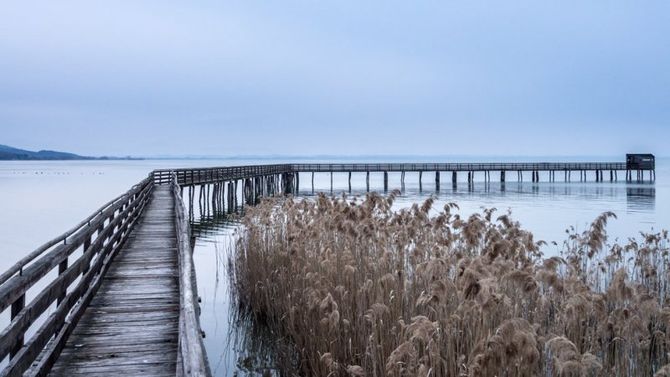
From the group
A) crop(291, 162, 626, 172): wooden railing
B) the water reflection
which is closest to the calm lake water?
the water reflection

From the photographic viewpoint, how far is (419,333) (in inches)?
179

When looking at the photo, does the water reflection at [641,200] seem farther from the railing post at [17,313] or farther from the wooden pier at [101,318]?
the railing post at [17,313]

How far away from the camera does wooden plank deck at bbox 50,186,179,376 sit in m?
5.77

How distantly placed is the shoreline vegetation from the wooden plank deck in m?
1.74

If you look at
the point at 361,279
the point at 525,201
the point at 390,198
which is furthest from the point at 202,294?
the point at 525,201

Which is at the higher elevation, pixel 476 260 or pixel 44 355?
pixel 476 260

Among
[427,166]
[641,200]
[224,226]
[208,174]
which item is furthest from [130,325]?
[427,166]

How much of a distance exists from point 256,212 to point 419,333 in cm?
1231

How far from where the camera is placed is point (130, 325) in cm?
711

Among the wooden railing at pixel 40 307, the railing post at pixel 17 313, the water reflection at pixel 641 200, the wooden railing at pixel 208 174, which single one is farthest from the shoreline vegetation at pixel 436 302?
the water reflection at pixel 641 200

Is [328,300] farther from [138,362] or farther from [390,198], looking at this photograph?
[390,198]

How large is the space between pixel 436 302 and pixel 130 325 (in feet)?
12.1

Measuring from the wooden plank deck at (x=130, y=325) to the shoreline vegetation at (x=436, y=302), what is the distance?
1.74 metres

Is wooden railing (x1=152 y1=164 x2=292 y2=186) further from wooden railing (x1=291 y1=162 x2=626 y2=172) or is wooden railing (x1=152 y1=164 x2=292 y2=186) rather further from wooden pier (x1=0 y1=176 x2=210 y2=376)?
wooden pier (x1=0 y1=176 x2=210 y2=376)
